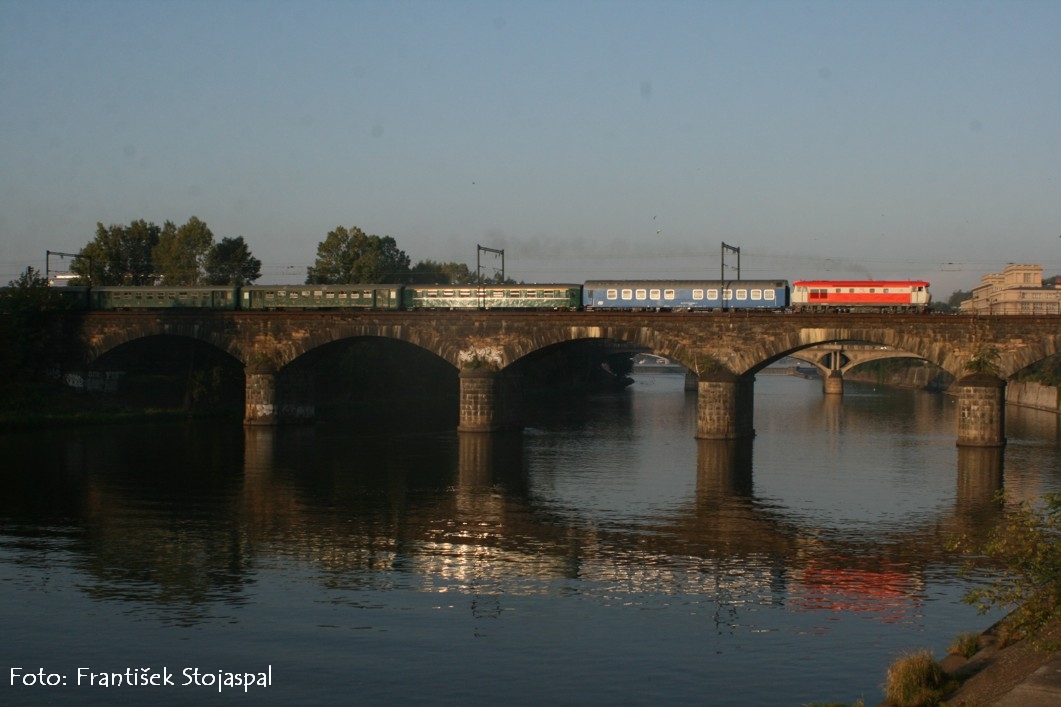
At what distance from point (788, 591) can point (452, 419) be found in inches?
2513

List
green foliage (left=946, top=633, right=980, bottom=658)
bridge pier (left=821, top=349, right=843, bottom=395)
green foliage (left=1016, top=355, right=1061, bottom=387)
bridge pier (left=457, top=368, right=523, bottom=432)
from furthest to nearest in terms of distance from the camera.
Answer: bridge pier (left=821, top=349, right=843, bottom=395) → green foliage (left=1016, top=355, right=1061, bottom=387) → bridge pier (left=457, top=368, right=523, bottom=432) → green foliage (left=946, top=633, right=980, bottom=658)

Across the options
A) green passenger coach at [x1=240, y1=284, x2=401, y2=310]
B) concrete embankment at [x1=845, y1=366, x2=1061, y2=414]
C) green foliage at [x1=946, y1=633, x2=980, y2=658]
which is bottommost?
green foliage at [x1=946, y1=633, x2=980, y2=658]

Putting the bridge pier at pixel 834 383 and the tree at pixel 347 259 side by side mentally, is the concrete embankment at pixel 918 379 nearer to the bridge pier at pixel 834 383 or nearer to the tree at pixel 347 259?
the bridge pier at pixel 834 383

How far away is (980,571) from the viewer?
33125 mm

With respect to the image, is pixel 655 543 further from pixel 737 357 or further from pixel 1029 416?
pixel 1029 416

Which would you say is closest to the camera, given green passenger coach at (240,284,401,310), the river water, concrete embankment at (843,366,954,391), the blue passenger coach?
the river water

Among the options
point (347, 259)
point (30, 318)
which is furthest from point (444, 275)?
point (30, 318)

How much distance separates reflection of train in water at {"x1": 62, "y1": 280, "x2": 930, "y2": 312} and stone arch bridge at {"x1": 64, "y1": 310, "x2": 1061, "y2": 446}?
438 centimetres

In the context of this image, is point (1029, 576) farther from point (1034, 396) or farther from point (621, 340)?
point (1034, 396)

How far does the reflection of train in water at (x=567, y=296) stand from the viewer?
254 feet

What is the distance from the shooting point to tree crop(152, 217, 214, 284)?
119 metres

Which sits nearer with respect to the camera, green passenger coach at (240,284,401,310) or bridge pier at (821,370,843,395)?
green passenger coach at (240,284,401,310)

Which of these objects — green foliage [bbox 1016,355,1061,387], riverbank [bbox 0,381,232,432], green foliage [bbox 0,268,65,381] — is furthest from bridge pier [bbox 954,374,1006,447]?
green foliage [bbox 0,268,65,381]

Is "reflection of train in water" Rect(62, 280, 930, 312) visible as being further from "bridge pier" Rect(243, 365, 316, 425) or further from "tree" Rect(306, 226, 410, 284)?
"tree" Rect(306, 226, 410, 284)
